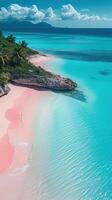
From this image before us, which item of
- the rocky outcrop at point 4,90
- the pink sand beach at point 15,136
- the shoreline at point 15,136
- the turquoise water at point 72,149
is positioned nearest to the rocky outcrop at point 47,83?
the pink sand beach at point 15,136

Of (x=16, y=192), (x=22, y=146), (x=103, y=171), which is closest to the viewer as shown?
(x=16, y=192)

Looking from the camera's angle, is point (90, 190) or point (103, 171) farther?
point (103, 171)

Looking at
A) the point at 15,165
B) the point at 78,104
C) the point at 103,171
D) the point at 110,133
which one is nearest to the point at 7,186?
the point at 15,165

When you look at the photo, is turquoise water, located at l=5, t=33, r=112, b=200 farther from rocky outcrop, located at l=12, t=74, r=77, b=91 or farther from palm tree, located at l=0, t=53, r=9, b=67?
palm tree, located at l=0, t=53, r=9, b=67

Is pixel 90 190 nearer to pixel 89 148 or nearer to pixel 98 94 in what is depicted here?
pixel 89 148

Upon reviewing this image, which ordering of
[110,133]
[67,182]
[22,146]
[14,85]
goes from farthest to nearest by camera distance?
[14,85], [110,133], [22,146], [67,182]

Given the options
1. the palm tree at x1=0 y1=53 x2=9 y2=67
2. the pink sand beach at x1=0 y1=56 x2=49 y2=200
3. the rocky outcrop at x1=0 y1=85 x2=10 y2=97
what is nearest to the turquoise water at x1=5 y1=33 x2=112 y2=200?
the pink sand beach at x1=0 y1=56 x2=49 y2=200
